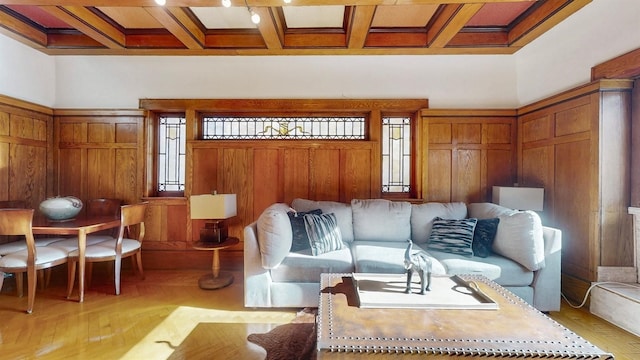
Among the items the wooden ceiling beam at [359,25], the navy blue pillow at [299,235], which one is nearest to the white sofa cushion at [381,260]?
the navy blue pillow at [299,235]

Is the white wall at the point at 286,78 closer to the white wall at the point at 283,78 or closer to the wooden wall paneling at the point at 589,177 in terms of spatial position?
the white wall at the point at 283,78

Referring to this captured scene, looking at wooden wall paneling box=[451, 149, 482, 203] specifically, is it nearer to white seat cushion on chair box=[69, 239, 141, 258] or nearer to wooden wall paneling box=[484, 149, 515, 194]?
wooden wall paneling box=[484, 149, 515, 194]

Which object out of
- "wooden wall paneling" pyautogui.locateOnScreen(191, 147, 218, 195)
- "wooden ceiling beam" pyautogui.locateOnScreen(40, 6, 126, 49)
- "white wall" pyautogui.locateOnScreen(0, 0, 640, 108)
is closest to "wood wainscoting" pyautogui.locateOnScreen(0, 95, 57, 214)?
"white wall" pyautogui.locateOnScreen(0, 0, 640, 108)

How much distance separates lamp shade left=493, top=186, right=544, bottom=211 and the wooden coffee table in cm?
186

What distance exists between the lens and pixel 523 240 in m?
2.53

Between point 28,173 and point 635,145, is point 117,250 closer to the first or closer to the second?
point 28,173

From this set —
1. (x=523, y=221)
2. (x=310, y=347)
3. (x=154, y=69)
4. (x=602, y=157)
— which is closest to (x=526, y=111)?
(x=602, y=157)

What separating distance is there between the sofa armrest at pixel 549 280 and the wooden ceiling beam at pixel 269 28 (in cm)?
334

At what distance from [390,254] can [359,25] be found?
91.6 inches

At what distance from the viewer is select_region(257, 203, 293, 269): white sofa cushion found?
102 inches

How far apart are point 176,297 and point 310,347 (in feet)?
5.33

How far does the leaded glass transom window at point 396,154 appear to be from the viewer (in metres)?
3.92

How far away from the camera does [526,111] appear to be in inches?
139

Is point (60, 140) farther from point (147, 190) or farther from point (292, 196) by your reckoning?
point (292, 196)
